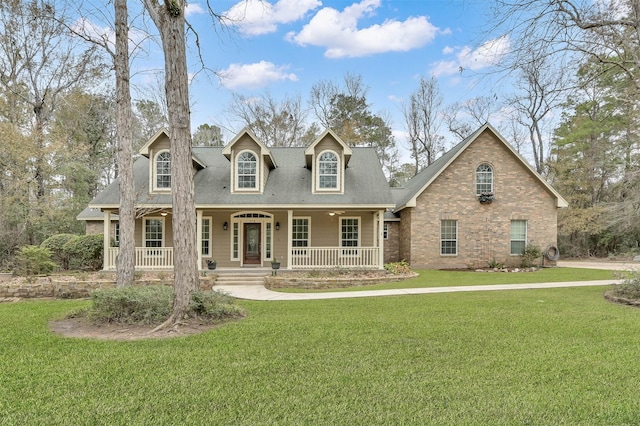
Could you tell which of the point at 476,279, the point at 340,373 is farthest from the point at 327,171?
the point at 340,373

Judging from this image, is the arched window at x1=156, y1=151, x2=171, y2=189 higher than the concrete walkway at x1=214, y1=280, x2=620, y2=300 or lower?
higher

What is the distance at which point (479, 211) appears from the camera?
16391 mm

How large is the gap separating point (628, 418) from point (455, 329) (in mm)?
2812

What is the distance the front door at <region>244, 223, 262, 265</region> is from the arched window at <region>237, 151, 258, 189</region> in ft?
6.20

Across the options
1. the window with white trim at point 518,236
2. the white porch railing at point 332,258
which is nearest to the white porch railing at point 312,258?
the white porch railing at point 332,258

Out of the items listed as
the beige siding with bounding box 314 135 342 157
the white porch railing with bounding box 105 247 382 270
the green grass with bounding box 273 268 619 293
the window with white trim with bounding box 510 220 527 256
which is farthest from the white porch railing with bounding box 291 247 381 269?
the window with white trim with bounding box 510 220 527 256

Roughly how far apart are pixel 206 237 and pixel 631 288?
14409 mm

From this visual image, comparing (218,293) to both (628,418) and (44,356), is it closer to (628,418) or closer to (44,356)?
(44,356)

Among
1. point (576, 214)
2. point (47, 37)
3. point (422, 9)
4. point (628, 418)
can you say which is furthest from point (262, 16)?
point (576, 214)

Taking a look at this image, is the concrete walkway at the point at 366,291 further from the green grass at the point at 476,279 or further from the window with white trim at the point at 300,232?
the window with white trim at the point at 300,232

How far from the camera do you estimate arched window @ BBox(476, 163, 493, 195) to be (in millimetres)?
16516

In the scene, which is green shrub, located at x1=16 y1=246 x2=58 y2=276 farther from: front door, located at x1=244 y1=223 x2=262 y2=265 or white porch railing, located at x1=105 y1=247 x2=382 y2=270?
front door, located at x1=244 y1=223 x2=262 y2=265

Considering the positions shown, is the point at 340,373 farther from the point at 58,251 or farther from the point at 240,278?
the point at 58,251

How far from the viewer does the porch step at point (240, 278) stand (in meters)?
12.3
